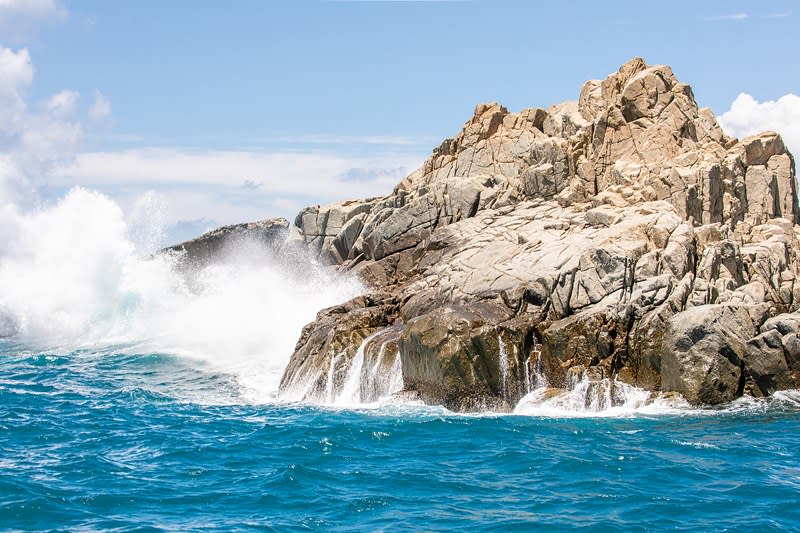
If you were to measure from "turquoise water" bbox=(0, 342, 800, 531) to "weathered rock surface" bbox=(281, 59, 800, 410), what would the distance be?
219cm

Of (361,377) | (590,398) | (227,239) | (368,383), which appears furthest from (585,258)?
(227,239)

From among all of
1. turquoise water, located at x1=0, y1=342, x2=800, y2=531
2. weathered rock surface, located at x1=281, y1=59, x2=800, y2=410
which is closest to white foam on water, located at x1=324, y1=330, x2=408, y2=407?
weathered rock surface, located at x1=281, y1=59, x2=800, y2=410

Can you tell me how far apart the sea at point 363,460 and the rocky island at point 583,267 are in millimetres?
→ 1215

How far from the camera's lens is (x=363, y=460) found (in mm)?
25922

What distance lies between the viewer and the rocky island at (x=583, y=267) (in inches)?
1262

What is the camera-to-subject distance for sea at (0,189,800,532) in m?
21.0

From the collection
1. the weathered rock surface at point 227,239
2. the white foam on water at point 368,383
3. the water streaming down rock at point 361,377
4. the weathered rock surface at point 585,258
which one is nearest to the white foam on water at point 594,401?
the weathered rock surface at point 585,258

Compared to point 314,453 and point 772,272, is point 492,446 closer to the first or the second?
point 314,453

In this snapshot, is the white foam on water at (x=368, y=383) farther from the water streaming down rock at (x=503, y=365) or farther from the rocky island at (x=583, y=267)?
the water streaming down rock at (x=503, y=365)

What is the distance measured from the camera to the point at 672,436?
27.3 meters

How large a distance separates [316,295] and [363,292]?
6198 mm

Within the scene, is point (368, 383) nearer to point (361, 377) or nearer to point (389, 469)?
point (361, 377)

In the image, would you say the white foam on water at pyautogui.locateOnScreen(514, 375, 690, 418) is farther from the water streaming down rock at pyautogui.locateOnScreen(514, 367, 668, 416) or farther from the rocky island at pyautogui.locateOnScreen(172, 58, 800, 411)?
the rocky island at pyautogui.locateOnScreen(172, 58, 800, 411)

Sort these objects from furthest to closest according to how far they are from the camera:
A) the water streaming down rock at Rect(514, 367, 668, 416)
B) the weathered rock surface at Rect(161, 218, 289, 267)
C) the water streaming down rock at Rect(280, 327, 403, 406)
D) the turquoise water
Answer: the weathered rock surface at Rect(161, 218, 289, 267)
the water streaming down rock at Rect(280, 327, 403, 406)
the water streaming down rock at Rect(514, 367, 668, 416)
the turquoise water
